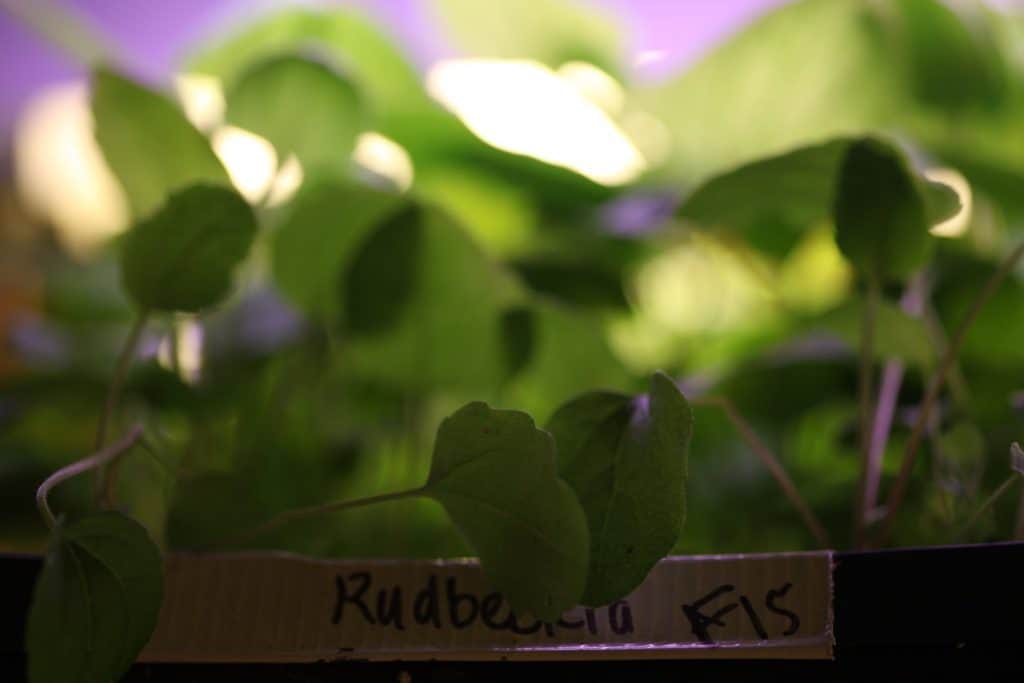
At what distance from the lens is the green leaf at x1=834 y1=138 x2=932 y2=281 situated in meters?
0.30

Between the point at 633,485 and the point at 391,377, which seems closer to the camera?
the point at 633,485

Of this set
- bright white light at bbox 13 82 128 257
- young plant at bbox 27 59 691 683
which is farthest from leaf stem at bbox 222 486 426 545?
bright white light at bbox 13 82 128 257

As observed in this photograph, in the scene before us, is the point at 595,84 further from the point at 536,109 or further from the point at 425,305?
the point at 425,305

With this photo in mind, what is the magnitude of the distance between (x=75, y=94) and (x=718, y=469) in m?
A: 1.14

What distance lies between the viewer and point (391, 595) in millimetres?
265

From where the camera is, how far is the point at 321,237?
16.8 inches

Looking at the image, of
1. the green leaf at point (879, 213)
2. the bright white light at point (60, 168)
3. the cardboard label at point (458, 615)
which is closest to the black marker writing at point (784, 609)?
the cardboard label at point (458, 615)

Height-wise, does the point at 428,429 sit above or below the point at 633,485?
above

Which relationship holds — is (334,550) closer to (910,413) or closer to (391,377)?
(391,377)

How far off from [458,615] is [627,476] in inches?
2.4

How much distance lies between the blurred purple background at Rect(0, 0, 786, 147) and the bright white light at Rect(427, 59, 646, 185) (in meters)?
0.11

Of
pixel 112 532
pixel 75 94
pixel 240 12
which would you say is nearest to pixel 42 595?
pixel 112 532

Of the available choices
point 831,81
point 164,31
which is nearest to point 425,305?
point 831,81

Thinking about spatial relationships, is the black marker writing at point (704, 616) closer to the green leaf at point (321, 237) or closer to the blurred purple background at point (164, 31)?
the green leaf at point (321, 237)
